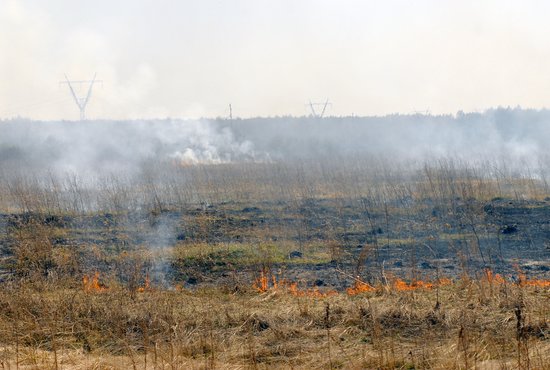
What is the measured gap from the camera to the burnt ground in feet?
44.1

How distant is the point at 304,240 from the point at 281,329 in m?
8.03

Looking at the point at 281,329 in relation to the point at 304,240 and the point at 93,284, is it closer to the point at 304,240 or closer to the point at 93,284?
the point at 93,284

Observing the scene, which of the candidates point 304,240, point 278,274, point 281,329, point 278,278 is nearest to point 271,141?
point 304,240

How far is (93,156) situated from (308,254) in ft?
88.6

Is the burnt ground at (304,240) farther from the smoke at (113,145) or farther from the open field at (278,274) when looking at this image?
the smoke at (113,145)

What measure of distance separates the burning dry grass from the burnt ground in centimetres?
182

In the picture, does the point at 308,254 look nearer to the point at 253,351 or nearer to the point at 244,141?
the point at 253,351

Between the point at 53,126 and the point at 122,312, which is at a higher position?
the point at 53,126

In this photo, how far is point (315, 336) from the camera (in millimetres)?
8305

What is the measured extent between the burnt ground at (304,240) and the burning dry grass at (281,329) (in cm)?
182

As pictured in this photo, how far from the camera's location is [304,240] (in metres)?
16.4

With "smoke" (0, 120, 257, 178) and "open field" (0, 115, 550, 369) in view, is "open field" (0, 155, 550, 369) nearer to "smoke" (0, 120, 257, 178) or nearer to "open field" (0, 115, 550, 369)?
"open field" (0, 115, 550, 369)

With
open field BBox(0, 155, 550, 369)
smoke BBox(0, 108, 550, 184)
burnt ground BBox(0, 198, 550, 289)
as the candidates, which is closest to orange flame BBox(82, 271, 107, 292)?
open field BBox(0, 155, 550, 369)

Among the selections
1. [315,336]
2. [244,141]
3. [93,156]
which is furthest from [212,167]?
[315,336]
